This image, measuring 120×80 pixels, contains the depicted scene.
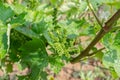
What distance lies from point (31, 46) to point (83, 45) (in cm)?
30

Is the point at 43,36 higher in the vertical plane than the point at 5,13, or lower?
lower

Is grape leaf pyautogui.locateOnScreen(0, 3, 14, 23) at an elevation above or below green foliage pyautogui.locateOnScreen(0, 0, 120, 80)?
above

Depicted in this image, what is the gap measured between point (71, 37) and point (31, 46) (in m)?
0.14

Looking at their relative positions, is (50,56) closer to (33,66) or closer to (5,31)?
(33,66)

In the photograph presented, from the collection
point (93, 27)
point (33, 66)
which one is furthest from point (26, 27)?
point (93, 27)

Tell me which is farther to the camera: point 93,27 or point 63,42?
point 93,27

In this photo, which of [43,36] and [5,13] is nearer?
[5,13]

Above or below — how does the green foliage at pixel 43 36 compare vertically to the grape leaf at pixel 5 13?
below

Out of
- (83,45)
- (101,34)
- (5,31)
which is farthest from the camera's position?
(83,45)

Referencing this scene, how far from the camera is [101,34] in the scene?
1210mm

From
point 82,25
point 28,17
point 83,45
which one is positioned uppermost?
point 28,17

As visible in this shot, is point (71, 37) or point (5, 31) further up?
point (5, 31)

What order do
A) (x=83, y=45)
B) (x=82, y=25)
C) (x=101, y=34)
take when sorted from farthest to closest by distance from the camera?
(x=83, y=45) → (x=82, y=25) → (x=101, y=34)

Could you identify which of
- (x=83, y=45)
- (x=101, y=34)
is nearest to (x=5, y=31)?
(x=101, y=34)
